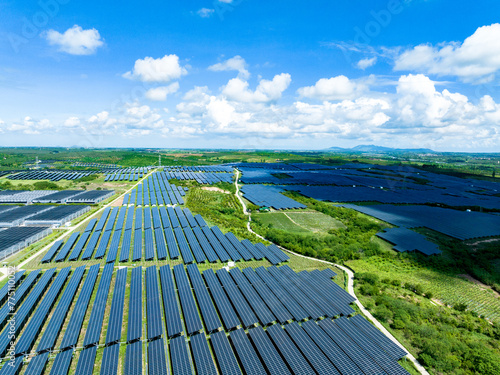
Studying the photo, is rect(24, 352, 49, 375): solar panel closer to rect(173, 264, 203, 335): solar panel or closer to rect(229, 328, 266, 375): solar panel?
rect(173, 264, 203, 335): solar panel

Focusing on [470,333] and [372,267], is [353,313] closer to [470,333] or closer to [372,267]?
[470,333]

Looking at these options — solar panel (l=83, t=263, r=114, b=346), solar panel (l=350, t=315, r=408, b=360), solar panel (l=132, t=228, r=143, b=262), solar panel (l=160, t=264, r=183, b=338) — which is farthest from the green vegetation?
solar panel (l=132, t=228, r=143, b=262)

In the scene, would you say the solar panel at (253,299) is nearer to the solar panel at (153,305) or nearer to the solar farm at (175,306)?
the solar farm at (175,306)

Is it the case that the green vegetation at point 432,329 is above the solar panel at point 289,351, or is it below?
below

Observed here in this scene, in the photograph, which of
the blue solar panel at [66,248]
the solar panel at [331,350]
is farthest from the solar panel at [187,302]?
the blue solar panel at [66,248]

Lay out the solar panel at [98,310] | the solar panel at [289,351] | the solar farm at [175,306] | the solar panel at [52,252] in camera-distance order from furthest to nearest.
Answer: the solar panel at [52,252] < the solar panel at [98,310] < the solar farm at [175,306] < the solar panel at [289,351]

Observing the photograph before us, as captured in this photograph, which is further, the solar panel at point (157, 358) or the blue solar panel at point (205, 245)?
the blue solar panel at point (205, 245)

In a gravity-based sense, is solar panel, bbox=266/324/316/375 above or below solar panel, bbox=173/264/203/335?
below
